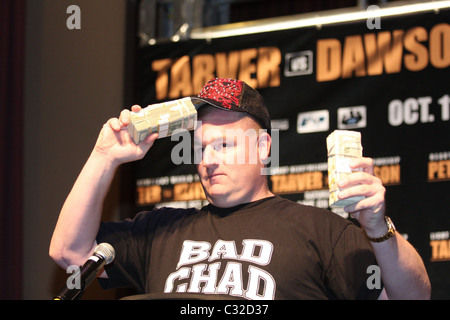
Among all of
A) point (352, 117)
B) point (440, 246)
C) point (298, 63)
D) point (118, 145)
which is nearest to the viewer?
point (118, 145)

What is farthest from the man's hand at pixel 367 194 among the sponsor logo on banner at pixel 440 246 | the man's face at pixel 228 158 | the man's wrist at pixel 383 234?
the sponsor logo on banner at pixel 440 246

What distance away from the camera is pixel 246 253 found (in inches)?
65.9

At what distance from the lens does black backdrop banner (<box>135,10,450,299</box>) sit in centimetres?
272

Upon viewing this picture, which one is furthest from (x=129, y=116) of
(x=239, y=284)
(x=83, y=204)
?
(x=239, y=284)

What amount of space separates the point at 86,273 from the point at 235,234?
0.49 m

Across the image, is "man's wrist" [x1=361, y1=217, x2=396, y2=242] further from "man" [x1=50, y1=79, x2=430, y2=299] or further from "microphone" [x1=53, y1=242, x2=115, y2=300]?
"microphone" [x1=53, y1=242, x2=115, y2=300]

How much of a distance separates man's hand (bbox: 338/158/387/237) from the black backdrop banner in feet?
4.28

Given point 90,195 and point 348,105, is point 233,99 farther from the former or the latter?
point 348,105

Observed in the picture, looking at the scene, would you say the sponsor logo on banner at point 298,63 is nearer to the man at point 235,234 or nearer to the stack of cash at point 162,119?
the man at point 235,234

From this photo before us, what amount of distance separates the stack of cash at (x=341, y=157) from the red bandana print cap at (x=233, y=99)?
481mm

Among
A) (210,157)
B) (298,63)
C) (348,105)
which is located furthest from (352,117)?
(210,157)

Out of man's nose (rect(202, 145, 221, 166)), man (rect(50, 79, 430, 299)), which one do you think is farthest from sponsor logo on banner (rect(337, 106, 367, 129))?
man's nose (rect(202, 145, 221, 166))

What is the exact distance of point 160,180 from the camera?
3.23 metres
